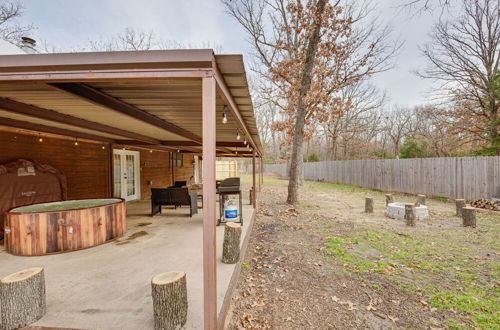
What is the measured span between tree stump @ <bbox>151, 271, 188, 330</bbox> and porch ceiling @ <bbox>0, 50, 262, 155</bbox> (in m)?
1.68

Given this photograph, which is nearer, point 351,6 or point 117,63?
point 117,63

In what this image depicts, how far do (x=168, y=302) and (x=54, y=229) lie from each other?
9.45 feet

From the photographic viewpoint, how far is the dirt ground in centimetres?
245

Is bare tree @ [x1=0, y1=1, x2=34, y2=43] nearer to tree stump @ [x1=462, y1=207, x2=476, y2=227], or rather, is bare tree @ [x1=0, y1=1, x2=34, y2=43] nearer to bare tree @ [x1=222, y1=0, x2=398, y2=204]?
bare tree @ [x1=222, y1=0, x2=398, y2=204]

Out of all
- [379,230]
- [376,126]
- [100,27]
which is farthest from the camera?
[376,126]

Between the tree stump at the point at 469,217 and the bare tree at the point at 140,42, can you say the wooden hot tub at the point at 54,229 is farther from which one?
the bare tree at the point at 140,42

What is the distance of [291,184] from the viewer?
28.8 feet

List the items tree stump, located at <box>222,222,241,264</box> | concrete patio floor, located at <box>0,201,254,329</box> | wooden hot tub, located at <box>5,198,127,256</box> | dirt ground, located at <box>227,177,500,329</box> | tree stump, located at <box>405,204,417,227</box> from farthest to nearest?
tree stump, located at <box>405,204,417,227</box> → wooden hot tub, located at <box>5,198,127,256</box> → tree stump, located at <box>222,222,241,264</box> → dirt ground, located at <box>227,177,500,329</box> → concrete patio floor, located at <box>0,201,254,329</box>

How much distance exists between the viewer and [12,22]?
1055cm

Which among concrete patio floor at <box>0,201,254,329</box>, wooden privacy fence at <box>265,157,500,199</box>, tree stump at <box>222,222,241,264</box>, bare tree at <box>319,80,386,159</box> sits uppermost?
bare tree at <box>319,80,386,159</box>

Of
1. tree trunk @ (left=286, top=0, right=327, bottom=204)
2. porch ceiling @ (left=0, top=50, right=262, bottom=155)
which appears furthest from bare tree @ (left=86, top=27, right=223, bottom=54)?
porch ceiling @ (left=0, top=50, right=262, bottom=155)

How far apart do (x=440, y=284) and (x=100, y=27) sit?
20.7 metres

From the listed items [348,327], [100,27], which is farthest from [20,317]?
[100,27]

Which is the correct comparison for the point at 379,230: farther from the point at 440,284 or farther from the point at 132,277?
the point at 132,277
